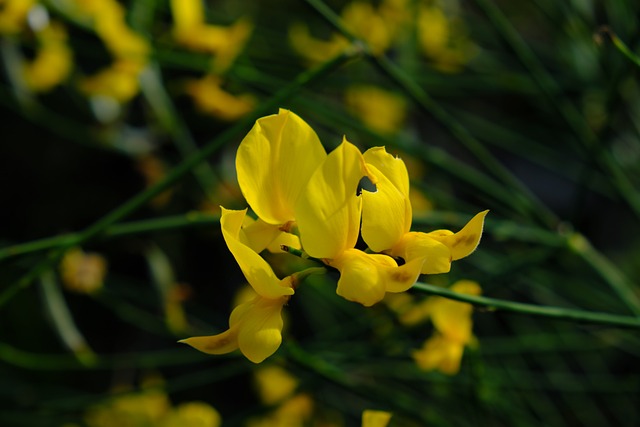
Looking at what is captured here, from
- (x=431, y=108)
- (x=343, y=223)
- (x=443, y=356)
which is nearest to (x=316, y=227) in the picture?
(x=343, y=223)

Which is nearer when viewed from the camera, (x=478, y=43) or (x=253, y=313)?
(x=253, y=313)

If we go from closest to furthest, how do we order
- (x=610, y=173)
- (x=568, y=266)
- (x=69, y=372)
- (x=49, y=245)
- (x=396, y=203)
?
(x=396, y=203)
(x=49, y=245)
(x=610, y=173)
(x=568, y=266)
(x=69, y=372)

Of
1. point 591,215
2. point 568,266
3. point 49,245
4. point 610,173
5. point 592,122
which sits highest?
point 591,215

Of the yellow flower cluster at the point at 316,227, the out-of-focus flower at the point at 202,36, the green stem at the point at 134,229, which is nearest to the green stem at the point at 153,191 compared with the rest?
the green stem at the point at 134,229

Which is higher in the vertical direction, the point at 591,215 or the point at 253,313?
the point at 591,215

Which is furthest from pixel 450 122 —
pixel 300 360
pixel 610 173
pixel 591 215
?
pixel 591 215

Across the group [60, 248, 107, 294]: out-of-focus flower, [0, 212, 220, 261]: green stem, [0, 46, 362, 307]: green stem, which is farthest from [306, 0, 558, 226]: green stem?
[60, 248, 107, 294]: out-of-focus flower

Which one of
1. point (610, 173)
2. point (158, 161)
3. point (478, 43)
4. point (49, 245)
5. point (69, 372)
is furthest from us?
point (69, 372)

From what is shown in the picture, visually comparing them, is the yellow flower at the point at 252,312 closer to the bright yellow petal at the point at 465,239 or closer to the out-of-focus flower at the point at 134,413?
the bright yellow petal at the point at 465,239

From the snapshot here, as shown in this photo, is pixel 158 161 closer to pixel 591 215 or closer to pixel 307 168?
pixel 307 168
